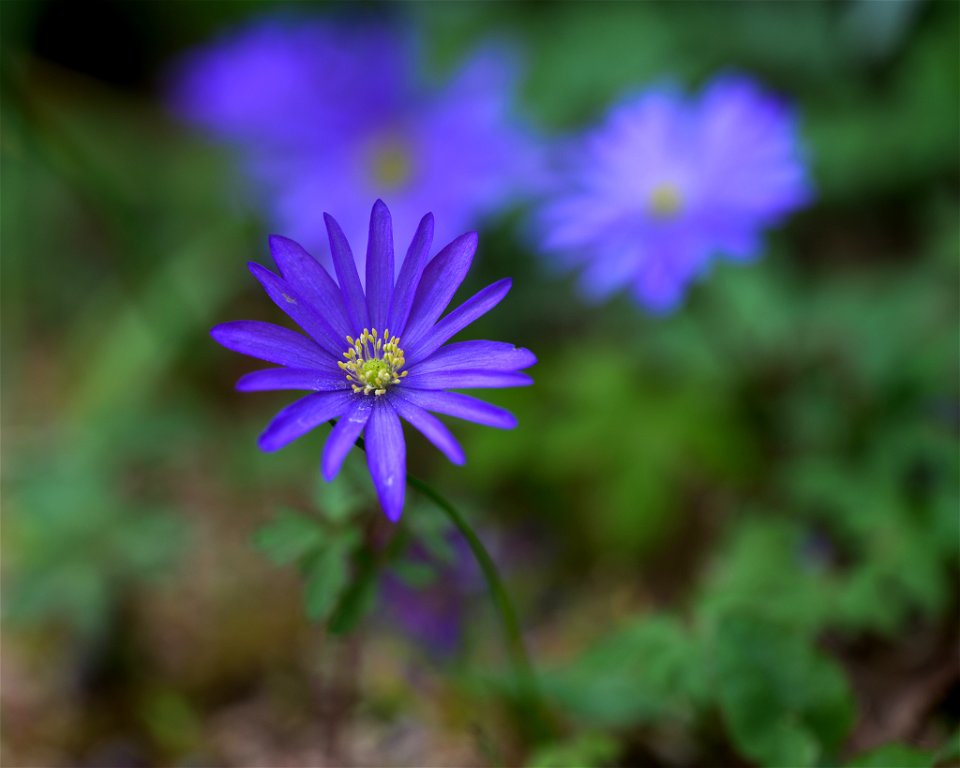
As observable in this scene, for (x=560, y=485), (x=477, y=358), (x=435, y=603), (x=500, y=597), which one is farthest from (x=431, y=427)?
(x=560, y=485)

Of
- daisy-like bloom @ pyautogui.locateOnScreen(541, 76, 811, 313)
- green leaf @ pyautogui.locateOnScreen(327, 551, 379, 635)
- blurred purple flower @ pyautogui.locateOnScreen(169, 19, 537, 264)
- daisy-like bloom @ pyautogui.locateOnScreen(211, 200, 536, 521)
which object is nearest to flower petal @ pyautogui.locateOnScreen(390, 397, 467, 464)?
daisy-like bloom @ pyautogui.locateOnScreen(211, 200, 536, 521)

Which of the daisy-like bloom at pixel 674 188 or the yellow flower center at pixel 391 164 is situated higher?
the yellow flower center at pixel 391 164

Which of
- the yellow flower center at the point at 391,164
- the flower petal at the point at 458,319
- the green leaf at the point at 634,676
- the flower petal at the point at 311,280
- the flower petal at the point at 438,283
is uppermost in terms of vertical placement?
the yellow flower center at the point at 391,164

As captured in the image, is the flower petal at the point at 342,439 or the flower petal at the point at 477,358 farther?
the flower petal at the point at 477,358

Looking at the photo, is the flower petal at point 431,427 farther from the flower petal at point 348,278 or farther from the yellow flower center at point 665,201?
the yellow flower center at point 665,201

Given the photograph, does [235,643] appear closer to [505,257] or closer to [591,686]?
[591,686]

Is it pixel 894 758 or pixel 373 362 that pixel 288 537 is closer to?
pixel 373 362

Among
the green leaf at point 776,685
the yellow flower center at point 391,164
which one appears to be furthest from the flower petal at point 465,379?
the yellow flower center at point 391,164
